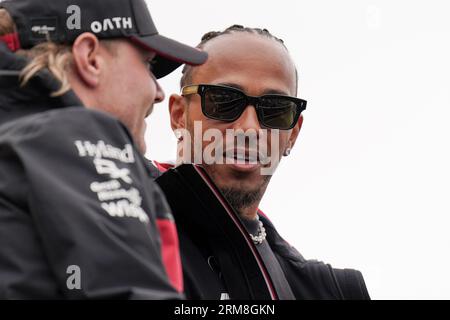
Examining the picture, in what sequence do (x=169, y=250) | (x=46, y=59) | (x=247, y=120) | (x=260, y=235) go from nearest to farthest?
1. (x=169, y=250)
2. (x=46, y=59)
3. (x=247, y=120)
4. (x=260, y=235)

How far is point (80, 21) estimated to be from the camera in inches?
118

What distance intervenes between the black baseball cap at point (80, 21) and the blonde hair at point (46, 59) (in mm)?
28

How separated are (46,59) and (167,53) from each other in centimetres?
68

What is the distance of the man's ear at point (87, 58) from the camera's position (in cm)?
282

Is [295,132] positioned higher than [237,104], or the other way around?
[237,104]

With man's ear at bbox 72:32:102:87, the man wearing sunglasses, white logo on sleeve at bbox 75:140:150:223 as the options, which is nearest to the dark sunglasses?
the man wearing sunglasses

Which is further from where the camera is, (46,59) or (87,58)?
(87,58)

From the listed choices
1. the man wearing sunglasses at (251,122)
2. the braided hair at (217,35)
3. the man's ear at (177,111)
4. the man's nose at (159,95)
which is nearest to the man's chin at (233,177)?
the man wearing sunglasses at (251,122)

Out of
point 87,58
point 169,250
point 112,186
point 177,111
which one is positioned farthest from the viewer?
point 177,111

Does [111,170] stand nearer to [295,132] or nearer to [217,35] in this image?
[217,35]

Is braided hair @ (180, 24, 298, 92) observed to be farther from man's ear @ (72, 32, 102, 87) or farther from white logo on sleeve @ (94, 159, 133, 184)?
white logo on sleeve @ (94, 159, 133, 184)

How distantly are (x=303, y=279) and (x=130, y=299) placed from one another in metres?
2.30

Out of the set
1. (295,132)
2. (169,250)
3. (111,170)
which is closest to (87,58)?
(111,170)

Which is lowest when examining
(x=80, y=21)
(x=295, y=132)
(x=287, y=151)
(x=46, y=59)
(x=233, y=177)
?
(x=233, y=177)
